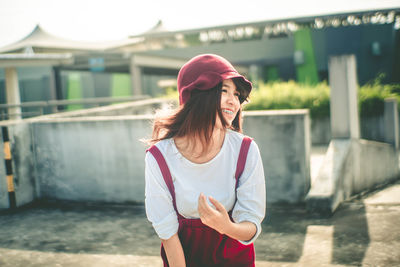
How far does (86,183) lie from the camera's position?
5441mm

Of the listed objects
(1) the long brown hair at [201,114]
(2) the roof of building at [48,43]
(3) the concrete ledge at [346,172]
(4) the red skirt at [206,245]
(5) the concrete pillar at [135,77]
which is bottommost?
(3) the concrete ledge at [346,172]

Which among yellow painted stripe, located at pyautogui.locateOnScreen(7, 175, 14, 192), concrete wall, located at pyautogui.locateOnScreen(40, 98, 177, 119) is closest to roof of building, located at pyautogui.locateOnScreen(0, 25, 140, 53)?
concrete wall, located at pyautogui.locateOnScreen(40, 98, 177, 119)

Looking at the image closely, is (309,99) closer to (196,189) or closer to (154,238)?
(154,238)

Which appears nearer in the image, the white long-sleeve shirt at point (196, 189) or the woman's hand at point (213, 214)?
the woman's hand at point (213, 214)

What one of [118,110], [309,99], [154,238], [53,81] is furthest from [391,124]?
[53,81]

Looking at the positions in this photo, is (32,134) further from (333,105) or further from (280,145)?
(333,105)

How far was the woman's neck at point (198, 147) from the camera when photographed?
5.18ft

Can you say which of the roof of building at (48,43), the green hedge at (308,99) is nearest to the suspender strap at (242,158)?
the green hedge at (308,99)

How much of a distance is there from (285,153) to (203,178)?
337cm

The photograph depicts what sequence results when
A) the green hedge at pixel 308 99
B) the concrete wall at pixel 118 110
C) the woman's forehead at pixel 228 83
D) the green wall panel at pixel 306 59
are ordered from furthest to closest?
the green wall panel at pixel 306 59
the green hedge at pixel 308 99
the concrete wall at pixel 118 110
the woman's forehead at pixel 228 83

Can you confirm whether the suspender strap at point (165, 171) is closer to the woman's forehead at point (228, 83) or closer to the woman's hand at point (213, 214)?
the woman's hand at point (213, 214)

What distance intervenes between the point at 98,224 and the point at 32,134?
2.07 m

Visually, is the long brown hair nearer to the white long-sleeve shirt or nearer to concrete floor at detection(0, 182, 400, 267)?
the white long-sleeve shirt

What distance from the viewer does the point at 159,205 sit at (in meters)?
1.53
